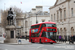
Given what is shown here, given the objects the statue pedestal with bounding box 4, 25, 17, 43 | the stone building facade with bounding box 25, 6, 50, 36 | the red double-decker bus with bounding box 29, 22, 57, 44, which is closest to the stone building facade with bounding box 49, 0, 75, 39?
the red double-decker bus with bounding box 29, 22, 57, 44

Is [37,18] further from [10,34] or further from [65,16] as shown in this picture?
[10,34]

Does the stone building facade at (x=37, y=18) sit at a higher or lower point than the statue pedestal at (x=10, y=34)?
higher

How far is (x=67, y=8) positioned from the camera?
165 feet

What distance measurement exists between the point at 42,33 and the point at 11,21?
564 centimetres

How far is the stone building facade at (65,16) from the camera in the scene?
48.6 m

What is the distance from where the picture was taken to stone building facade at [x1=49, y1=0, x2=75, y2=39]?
160 ft

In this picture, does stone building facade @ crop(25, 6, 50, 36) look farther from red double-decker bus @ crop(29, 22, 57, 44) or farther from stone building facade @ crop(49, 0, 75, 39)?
red double-decker bus @ crop(29, 22, 57, 44)

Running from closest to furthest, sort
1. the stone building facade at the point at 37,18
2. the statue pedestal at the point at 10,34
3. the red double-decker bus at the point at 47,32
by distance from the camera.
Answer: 1. the statue pedestal at the point at 10,34
2. the red double-decker bus at the point at 47,32
3. the stone building facade at the point at 37,18

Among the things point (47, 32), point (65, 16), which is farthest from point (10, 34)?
point (65, 16)

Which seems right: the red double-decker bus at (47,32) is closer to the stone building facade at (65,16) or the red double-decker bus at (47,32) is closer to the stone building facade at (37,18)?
the stone building facade at (65,16)

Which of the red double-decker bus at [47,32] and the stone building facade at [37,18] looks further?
the stone building facade at [37,18]

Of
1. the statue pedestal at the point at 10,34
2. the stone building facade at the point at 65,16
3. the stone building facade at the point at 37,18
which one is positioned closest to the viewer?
the statue pedestal at the point at 10,34

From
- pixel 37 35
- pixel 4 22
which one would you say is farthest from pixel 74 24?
pixel 4 22

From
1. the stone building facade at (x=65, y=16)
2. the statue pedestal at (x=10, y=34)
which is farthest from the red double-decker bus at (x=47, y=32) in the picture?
the stone building facade at (x=65, y=16)
